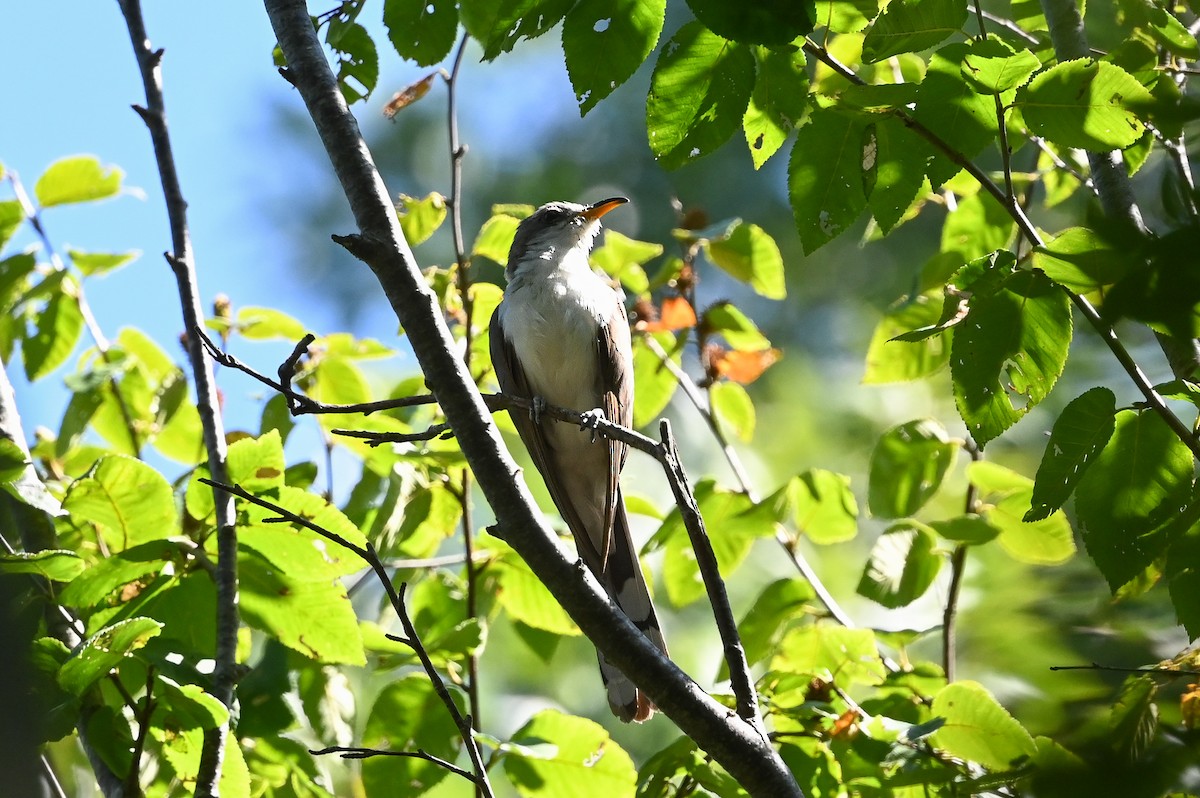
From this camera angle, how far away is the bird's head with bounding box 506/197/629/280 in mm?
5711

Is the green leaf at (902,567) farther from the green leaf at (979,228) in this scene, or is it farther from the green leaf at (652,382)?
the green leaf at (652,382)

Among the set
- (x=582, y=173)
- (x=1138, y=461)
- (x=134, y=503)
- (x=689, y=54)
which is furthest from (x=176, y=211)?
(x=582, y=173)

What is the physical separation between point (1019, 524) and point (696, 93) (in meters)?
1.77

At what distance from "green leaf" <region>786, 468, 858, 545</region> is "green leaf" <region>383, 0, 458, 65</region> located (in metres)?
1.71

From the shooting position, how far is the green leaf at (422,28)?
248cm

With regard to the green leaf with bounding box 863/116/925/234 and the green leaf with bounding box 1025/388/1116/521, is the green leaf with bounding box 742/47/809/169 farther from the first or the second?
the green leaf with bounding box 1025/388/1116/521

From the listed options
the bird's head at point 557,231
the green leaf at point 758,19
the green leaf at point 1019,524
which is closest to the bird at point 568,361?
the bird's head at point 557,231

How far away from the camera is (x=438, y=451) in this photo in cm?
357

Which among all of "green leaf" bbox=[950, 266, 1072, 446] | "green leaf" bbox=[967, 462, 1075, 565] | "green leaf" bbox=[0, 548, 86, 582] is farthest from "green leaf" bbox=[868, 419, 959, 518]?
"green leaf" bbox=[0, 548, 86, 582]

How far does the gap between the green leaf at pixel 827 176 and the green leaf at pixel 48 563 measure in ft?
6.16

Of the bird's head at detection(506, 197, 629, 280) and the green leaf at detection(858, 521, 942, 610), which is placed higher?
the bird's head at detection(506, 197, 629, 280)

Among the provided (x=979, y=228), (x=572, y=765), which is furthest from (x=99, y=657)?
(x=979, y=228)

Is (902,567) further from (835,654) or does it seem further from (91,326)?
(91,326)

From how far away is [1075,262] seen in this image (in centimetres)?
198
